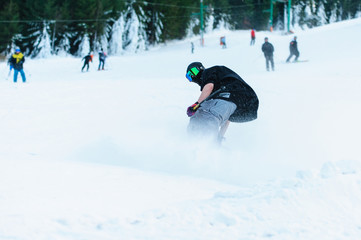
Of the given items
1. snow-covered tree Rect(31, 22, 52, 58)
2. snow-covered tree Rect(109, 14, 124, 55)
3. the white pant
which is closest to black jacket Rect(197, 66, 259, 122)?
the white pant

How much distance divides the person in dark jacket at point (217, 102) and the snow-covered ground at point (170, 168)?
29 cm

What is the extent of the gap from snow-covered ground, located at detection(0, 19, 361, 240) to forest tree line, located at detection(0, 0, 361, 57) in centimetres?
2890

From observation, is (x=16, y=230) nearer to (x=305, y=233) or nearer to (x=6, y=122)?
(x=305, y=233)

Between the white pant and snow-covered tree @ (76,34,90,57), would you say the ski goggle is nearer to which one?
the white pant

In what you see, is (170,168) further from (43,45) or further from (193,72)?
(43,45)

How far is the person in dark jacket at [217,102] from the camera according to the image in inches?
213

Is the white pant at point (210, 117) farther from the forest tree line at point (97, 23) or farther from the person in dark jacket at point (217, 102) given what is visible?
the forest tree line at point (97, 23)

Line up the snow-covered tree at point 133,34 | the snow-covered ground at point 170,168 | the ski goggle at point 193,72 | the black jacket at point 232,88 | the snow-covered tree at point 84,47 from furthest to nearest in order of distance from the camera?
the snow-covered tree at point 133,34 → the snow-covered tree at point 84,47 → the ski goggle at point 193,72 → the black jacket at point 232,88 → the snow-covered ground at point 170,168

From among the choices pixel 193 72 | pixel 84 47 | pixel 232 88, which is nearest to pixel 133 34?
pixel 84 47

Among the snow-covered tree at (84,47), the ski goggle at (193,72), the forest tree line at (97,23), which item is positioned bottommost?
the ski goggle at (193,72)

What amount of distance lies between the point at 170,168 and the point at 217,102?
41.1 inches

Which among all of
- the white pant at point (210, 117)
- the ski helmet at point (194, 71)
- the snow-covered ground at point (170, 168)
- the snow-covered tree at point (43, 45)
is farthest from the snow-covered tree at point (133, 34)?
the white pant at point (210, 117)

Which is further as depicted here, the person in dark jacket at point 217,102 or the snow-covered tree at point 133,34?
the snow-covered tree at point 133,34

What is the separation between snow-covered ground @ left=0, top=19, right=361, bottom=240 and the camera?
290 cm
